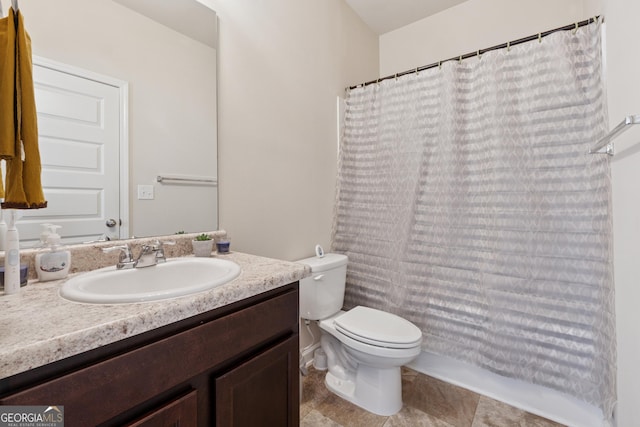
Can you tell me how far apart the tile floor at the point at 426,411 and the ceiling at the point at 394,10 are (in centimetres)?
269

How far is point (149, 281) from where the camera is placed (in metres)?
0.98

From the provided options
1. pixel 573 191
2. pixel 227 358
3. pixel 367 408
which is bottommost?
pixel 367 408

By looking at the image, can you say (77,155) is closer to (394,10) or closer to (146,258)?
(146,258)

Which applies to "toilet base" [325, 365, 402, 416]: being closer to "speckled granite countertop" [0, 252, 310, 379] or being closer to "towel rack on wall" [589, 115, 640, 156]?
"speckled granite countertop" [0, 252, 310, 379]

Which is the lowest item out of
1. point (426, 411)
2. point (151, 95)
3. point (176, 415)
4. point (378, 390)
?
point (426, 411)

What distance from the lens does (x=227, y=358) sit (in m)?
0.78

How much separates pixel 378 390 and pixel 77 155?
1.70 m

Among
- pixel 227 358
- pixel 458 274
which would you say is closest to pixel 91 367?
pixel 227 358

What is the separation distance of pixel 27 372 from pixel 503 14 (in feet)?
9.53

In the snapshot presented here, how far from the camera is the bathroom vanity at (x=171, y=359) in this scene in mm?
503

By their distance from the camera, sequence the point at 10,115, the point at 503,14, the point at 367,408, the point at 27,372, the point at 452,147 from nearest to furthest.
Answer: the point at 27,372
the point at 10,115
the point at 367,408
the point at 452,147
the point at 503,14

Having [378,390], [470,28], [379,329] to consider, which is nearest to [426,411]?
[378,390]

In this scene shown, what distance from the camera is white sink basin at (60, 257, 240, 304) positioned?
0.68 meters

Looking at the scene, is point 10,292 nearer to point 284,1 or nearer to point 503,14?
point 284,1
